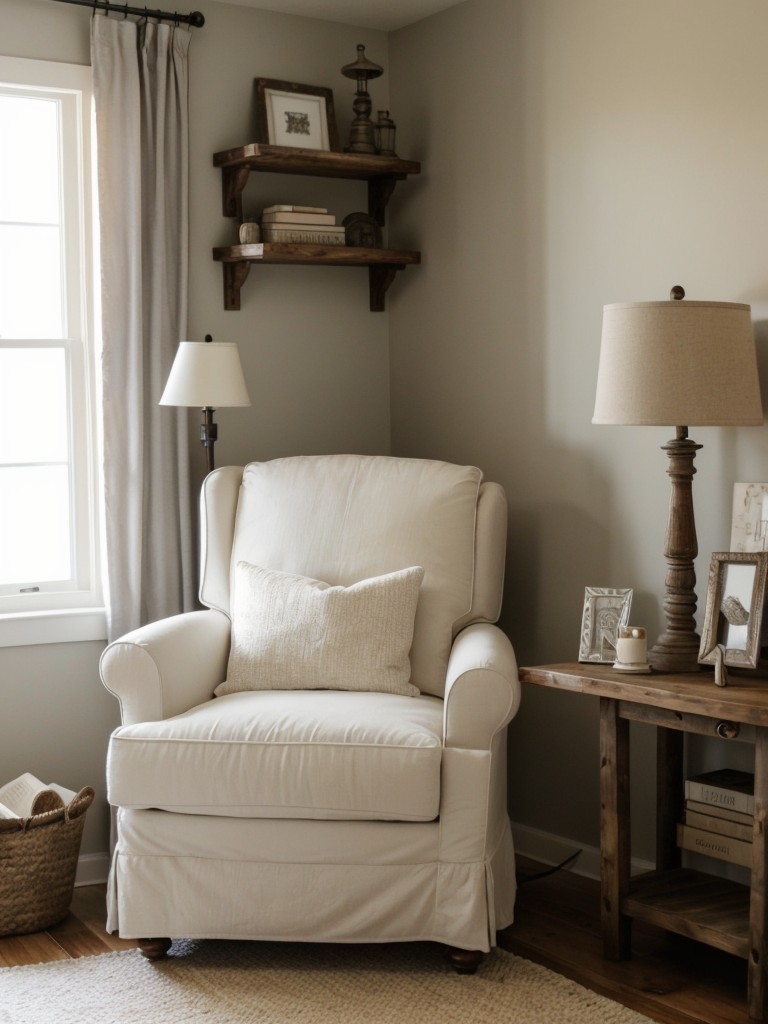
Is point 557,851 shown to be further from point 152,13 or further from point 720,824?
point 152,13

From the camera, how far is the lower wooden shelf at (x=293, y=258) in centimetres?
352

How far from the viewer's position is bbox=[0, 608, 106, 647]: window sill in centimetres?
332

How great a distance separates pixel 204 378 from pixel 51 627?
834mm

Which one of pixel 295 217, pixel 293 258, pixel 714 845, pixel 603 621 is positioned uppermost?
pixel 295 217

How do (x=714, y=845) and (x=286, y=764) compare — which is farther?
(x=714, y=845)

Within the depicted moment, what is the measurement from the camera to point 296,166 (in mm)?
3631

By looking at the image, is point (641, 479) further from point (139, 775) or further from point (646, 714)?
point (139, 775)

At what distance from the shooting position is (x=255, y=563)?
128 inches

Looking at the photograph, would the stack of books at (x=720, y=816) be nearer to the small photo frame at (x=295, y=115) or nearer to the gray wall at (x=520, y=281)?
the gray wall at (x=520, y=281)

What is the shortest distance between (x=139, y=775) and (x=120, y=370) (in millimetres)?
1275

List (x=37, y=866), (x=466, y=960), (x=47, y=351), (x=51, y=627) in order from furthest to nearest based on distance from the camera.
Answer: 1. (x=47, y=351)
2. (x=51, y=627)
3. (x=37, y=866)
4. (x=466, y=960)

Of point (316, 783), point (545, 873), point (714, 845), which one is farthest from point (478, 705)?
point (545, 873)

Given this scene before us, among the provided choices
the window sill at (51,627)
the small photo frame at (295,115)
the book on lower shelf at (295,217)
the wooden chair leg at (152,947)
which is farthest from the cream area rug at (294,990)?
the small photo frame at (295,115)

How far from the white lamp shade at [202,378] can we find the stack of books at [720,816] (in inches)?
60.9
